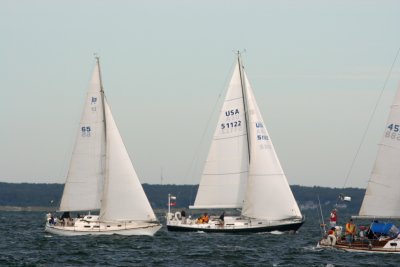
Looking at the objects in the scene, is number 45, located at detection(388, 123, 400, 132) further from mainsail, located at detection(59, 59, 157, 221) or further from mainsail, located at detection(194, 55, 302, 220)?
mainsail, located at detection(194, 55, 302, 220)

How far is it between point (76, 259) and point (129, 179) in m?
15.9

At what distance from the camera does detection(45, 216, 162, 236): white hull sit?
69312 mm

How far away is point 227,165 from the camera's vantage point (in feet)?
248

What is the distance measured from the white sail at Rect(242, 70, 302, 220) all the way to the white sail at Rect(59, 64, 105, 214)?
10559mm

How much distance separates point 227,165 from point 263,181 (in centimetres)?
343

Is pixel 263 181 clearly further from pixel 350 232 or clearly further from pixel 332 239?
pixel 350 232

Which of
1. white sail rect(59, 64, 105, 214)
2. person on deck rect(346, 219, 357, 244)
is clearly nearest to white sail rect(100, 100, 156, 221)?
white sail rect(59, 64, 105, 214)

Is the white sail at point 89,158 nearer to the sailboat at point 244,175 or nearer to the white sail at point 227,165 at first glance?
the sailboat at point 244,175

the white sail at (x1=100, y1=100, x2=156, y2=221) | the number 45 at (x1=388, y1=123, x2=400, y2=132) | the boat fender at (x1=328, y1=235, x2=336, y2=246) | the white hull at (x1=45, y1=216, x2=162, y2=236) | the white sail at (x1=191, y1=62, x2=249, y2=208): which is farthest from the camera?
the white sail at (x1=191, y1=62, x2=249, y2=208)

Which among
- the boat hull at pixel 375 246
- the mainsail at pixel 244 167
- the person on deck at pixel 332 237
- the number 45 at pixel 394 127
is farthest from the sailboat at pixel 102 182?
the number 45 at pixel 394 127

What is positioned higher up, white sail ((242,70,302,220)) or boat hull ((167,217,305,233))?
white sail ((242,70,302,220))

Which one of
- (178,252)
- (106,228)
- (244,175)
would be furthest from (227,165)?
(178,252)

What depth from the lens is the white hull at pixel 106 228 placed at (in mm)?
69312

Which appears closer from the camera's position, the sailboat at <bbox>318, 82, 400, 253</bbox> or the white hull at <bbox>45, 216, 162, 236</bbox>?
the sailboat at <bbox>318, 82, 400, 253</bbox>
